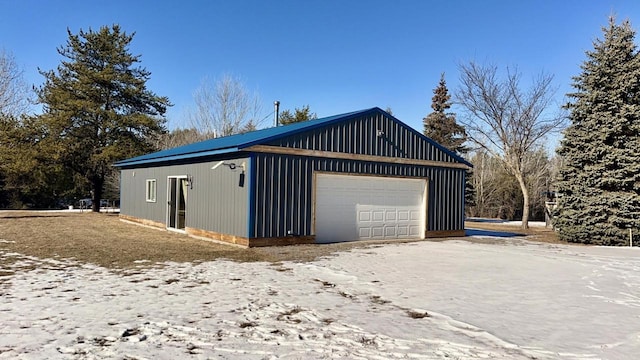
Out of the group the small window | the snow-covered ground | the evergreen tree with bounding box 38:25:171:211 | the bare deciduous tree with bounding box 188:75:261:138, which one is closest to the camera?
the snow-covered ground

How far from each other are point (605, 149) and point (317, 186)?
955 centimetres

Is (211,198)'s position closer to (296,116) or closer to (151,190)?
(151,190)

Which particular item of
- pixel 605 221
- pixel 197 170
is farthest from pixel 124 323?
pixel 605 221

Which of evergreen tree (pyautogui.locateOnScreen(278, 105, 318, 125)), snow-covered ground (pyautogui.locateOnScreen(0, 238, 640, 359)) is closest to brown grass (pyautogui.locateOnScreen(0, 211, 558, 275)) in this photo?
snow-covered ground (pyautogui.locateOnScreen(0, 238, 640, 359))

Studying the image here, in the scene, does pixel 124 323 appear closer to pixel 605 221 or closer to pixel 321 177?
pixel 321 177

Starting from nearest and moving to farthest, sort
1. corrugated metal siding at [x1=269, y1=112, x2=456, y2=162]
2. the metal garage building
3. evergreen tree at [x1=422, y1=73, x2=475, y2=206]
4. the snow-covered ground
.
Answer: the snow-covered ground
the metal garage building
corrugated metal siding at [x1=269, y1=112, x2=456, y2=162]
evergreen tree at [x1=422, y1=73, x2=475, y2=206]

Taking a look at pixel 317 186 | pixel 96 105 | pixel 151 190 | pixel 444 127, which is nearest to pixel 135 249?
pixel 317 186

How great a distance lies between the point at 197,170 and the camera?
40.4 ft

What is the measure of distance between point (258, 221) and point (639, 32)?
14.3 metres

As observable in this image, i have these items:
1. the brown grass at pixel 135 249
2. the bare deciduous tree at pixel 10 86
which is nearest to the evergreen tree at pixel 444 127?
the brown grass at pixel 135 249

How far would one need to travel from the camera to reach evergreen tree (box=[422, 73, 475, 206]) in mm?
26922

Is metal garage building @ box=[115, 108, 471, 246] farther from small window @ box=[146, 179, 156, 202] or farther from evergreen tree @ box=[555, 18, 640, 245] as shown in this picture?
evergreen tree @ box=[555, 18, 640, 245]

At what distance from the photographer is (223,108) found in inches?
1229

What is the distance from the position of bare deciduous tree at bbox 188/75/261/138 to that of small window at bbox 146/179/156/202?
15.6m
